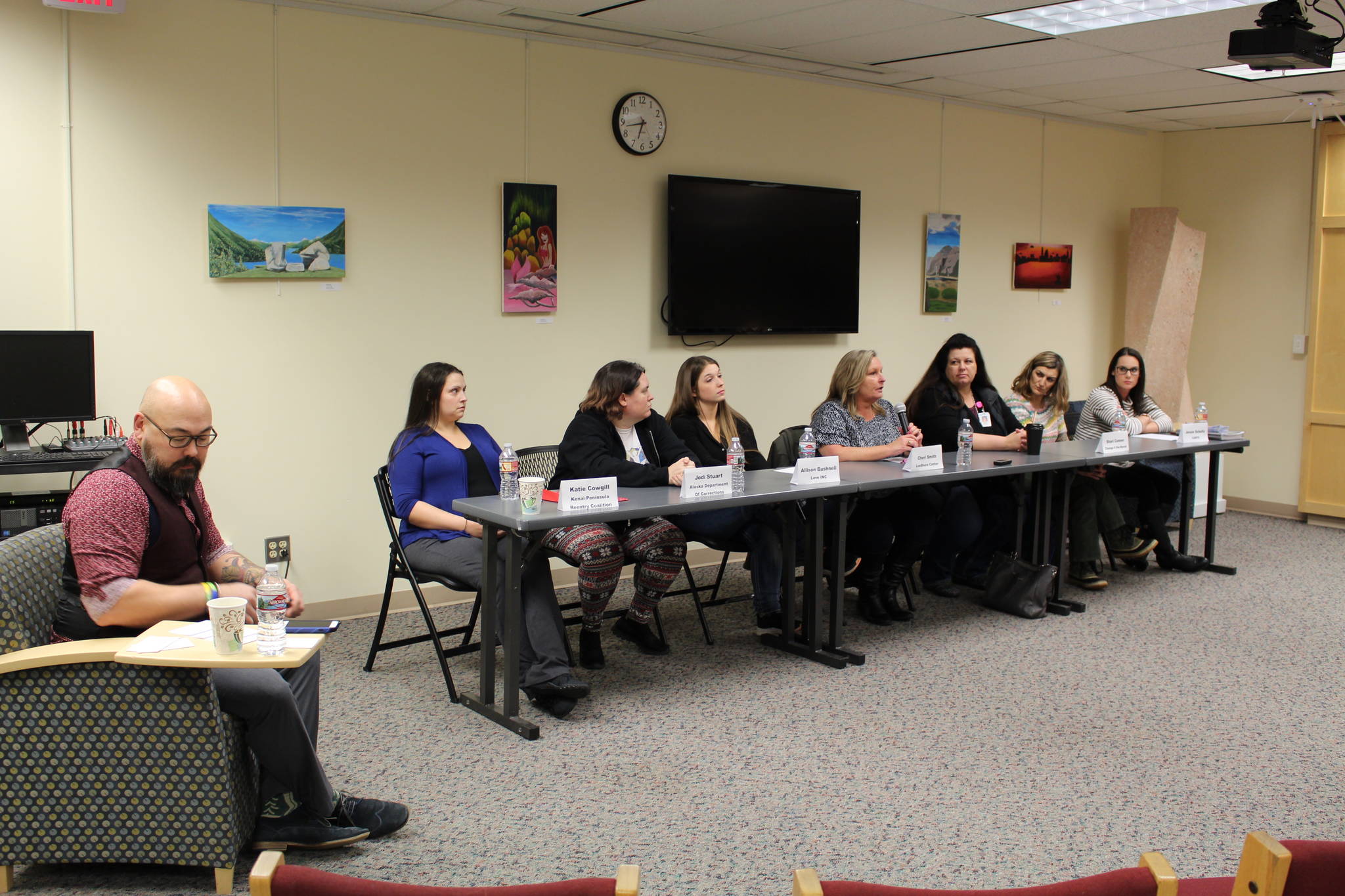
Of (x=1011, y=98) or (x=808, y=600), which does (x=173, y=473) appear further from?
(x=1011, y=98)

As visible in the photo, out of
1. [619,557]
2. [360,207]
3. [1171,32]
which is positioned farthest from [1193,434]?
[360,207]

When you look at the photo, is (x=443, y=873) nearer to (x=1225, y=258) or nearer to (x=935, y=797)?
(x=935, y=797)

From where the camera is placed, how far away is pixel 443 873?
2783mm

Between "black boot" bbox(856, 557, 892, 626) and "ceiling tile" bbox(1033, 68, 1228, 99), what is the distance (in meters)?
3.39

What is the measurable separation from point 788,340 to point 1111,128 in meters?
3.59

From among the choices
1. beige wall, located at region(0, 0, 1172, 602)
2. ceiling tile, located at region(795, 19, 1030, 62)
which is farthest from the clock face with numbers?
ceiling tile, located at region(795, 19, 1030, 62)

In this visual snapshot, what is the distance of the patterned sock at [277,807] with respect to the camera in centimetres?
285

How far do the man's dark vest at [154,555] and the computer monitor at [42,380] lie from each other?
59.8 inches

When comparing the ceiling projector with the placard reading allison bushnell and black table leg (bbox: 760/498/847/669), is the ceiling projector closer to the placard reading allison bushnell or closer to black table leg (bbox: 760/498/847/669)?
black table leg (bbox: 760/498/847/669)

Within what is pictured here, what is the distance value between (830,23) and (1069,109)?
310 cm

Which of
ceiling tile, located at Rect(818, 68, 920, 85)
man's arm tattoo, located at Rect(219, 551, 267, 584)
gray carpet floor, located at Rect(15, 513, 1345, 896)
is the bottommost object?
gray carpet floor, located at Rect(15, 513, 1345, 896)

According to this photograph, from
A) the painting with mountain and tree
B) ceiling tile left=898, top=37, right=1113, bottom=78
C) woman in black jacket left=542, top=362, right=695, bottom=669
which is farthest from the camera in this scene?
the painting with mountain and tree

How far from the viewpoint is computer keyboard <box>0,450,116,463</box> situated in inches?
152

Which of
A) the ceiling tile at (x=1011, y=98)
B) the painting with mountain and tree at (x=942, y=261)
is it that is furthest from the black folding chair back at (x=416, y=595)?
the ceiling tile at (x=1011, y=98)
